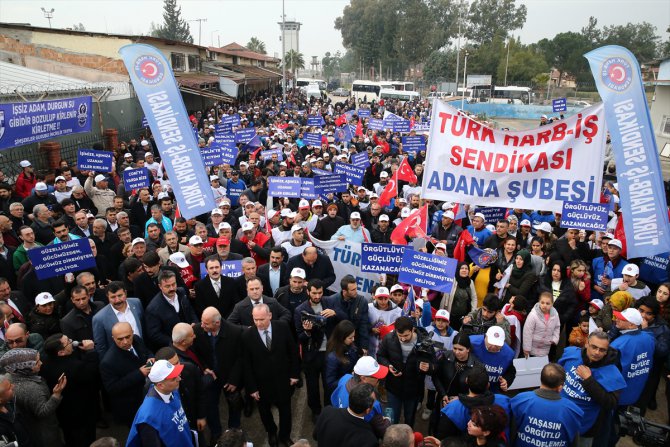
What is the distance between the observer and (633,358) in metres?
4.55

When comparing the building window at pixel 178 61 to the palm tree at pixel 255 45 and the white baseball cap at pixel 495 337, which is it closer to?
the white baseball cap at pixel 495 337

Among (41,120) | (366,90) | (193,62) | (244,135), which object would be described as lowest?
(244,135)

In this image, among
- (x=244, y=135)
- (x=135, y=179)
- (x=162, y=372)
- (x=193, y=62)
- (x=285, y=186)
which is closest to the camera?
(x=162, y=372)

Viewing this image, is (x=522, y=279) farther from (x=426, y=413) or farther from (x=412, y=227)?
(x=426, y=413)

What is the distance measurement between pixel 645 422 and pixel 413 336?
236 centimetres

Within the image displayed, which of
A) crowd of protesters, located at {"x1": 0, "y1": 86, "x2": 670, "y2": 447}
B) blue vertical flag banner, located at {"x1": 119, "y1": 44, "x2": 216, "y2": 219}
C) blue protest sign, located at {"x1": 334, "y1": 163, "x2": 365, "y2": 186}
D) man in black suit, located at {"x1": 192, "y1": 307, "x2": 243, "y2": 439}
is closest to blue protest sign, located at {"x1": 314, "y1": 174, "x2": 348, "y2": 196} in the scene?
blue protest sign, located at {"x1": 334, "y1": 163, "x2": 365, "y2": 186}

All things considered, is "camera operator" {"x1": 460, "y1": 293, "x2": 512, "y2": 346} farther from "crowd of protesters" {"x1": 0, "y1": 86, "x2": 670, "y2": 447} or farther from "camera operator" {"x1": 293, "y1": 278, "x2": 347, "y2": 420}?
"camera operator" {"x1": 293, "y1": 278, "x2": 347, "y2": 420}

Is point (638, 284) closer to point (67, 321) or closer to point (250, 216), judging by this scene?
point (250, 216)

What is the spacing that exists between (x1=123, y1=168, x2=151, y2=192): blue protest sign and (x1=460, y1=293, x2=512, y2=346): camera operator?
7.20 meters

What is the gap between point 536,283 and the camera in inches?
253

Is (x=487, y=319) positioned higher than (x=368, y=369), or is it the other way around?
(x=368, y=369)

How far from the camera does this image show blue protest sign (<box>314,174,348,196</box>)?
32.2 ft

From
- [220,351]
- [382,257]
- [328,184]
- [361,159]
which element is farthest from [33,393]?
[361,159]

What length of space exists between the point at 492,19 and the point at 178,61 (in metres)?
80.7
